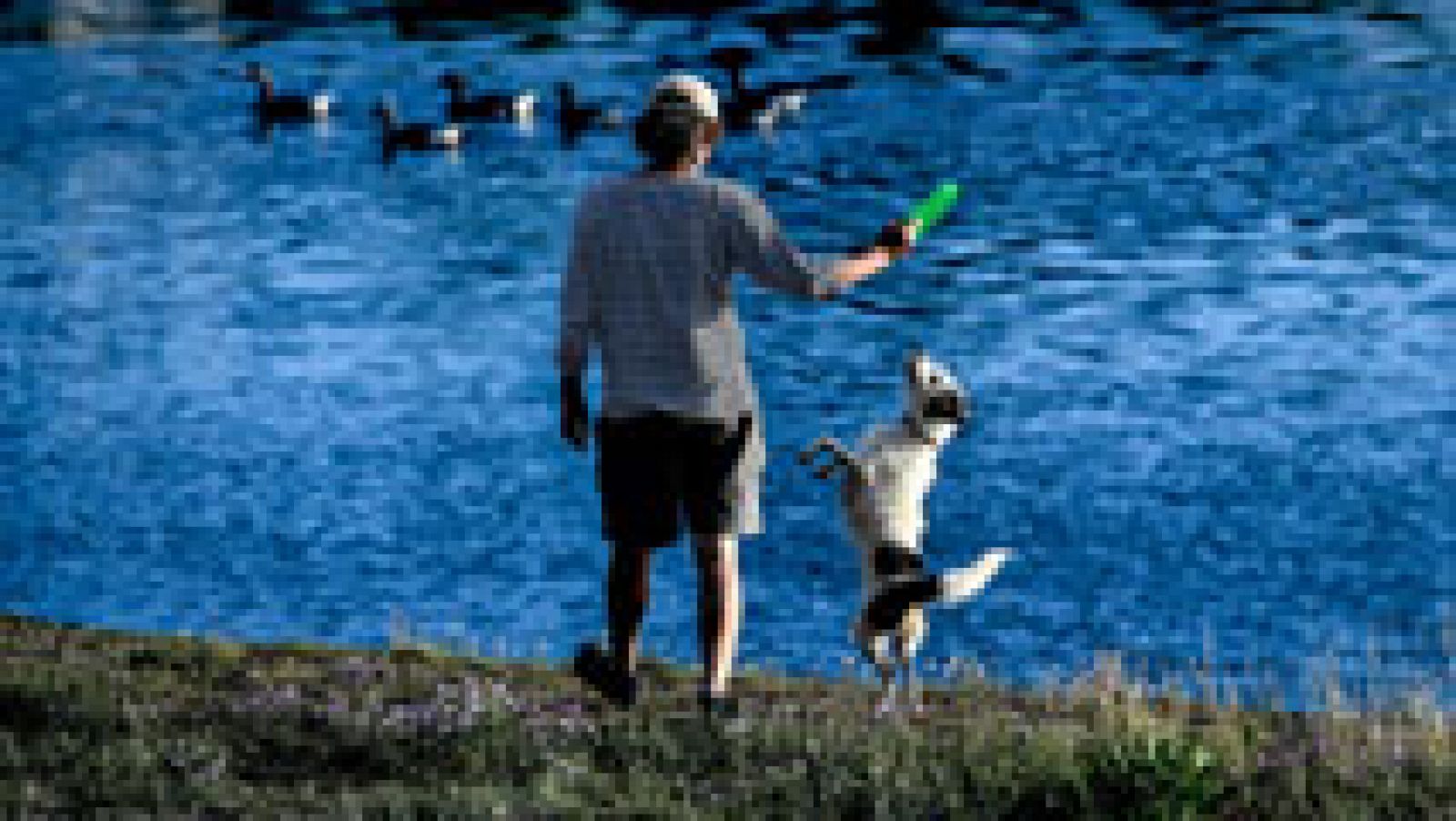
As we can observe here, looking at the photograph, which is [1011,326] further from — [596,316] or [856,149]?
[596,316]

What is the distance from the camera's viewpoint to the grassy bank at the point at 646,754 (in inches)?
379

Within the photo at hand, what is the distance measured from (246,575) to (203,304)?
1474 cm

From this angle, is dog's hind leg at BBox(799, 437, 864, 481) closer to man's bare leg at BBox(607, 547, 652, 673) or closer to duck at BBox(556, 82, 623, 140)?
man's bare leg at BBox(607, 547, 652, 673)

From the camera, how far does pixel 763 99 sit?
52562mm

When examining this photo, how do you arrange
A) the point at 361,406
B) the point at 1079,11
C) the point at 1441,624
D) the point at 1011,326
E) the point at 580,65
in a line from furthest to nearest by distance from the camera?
the point at 1079,11, the point at 580,65, the point at 1011,326, the point at 361,406, the point at 1441,624

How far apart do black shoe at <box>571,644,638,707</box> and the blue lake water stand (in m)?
6.06

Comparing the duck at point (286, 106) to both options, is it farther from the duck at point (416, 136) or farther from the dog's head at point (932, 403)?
the dog's head at point (932, 403)

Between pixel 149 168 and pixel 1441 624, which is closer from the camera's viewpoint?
pixel 1441 624

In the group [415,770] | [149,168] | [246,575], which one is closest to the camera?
[415,770]

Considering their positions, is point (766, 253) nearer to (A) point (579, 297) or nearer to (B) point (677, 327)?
(B) point (677, 327)

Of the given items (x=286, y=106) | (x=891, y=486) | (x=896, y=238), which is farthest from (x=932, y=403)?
(x=286, y=106)

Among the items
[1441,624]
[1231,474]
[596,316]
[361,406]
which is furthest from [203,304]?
[596,316]

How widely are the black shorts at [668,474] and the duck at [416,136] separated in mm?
42438

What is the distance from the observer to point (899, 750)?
10.4 m
